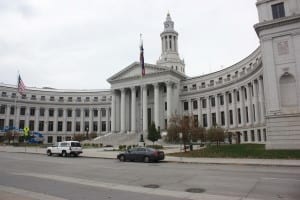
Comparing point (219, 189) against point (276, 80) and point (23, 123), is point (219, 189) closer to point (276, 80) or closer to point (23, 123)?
point (276, 80)

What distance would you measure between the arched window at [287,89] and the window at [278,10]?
26.0 ft

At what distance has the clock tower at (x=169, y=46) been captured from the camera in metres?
96.2

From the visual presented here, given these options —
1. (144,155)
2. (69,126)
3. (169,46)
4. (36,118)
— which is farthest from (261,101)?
(36,118)

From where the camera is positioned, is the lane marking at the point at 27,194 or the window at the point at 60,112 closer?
the lane marking at the point at 27,194

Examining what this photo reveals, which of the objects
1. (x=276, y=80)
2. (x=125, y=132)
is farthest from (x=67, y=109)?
(x=276, y=80)

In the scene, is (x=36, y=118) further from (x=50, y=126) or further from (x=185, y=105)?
(x=185, y=105)

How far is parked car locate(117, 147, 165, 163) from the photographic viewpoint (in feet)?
85.8

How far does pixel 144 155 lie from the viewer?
26.8 metres

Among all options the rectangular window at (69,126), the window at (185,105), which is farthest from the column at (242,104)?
the rectangular window at (69,126)

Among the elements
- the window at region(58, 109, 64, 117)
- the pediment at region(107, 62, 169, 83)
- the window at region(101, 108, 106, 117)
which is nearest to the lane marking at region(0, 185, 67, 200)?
the pediment at region(107, 62, 169, 83)

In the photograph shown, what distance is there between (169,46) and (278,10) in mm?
65060

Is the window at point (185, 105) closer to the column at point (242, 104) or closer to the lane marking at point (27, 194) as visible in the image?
the column at point (242, 104)

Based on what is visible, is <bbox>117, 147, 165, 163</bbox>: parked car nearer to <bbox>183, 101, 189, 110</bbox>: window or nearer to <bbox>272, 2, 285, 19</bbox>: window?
<bbox>272, 2, 285, 19</bbox>: window

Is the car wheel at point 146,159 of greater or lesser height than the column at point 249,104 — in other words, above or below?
below
